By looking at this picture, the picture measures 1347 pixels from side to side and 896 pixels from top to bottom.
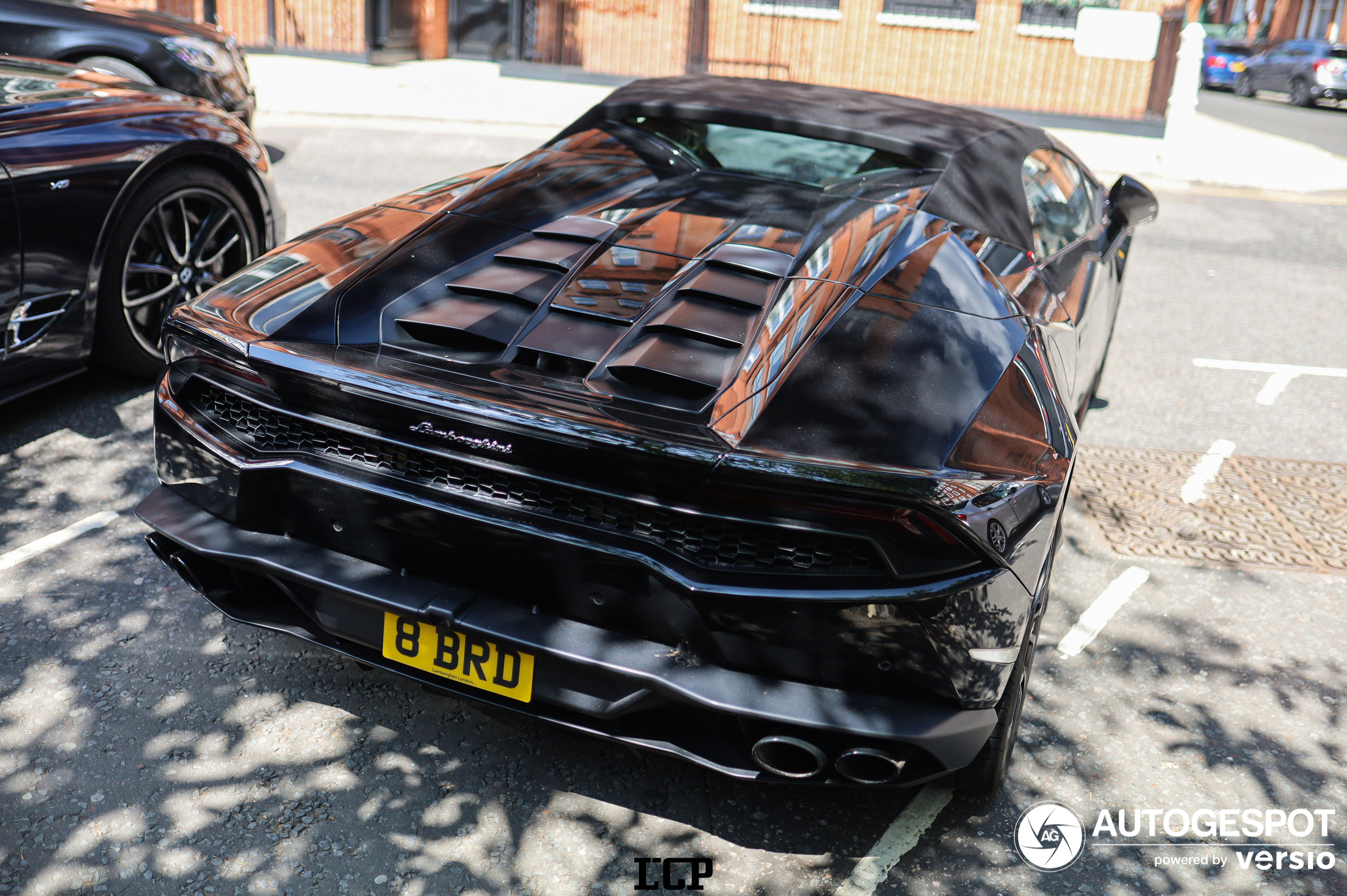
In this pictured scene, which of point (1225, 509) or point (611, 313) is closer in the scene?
point (611, 313)

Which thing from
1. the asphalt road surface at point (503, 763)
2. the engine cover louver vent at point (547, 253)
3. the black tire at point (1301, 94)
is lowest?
the asphalt road surface at point (503, 763)

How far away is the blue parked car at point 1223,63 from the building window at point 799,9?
748 inches

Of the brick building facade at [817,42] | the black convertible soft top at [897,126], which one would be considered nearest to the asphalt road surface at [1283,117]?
the brick building facade at [817,42]

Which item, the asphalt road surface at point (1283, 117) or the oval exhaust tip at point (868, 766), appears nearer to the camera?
the oval exhaust tip at point (868, 766)

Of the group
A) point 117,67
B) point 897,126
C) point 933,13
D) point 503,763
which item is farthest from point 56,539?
point 933,13

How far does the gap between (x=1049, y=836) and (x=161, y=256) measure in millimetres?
3974

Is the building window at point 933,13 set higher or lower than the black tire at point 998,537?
higher

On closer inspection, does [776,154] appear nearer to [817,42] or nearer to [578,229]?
[578,229]

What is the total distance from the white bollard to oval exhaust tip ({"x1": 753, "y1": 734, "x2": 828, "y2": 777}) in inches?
509

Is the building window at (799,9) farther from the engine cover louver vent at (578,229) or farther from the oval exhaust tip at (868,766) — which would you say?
the oval exhaust tip at (868,766)

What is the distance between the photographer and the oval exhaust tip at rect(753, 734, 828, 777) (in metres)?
2.19

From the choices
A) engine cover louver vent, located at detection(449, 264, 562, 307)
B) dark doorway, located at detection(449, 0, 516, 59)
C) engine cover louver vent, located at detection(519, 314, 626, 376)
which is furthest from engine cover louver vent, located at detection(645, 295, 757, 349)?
dark doorway, located at detection(449, 0, 516, 59)

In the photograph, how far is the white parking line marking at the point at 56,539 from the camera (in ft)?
11.2

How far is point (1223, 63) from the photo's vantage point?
3098 cm
